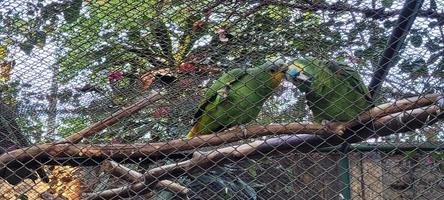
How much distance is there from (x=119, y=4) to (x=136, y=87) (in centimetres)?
34

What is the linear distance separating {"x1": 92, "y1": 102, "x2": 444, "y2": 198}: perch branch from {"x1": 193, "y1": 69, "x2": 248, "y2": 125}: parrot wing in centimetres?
16

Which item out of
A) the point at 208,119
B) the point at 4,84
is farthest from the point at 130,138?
the point at 4,84

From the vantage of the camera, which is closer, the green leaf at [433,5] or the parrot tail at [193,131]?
the green leaf at [433,5]

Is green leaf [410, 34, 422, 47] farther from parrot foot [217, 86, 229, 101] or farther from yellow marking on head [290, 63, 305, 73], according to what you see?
parrot foot [217, 86, 229, 101]

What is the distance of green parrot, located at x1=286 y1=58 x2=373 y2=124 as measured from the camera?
1.36 metres

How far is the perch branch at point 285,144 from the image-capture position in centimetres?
131

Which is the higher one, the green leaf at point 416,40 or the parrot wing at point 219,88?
the green leaf at point 416,40

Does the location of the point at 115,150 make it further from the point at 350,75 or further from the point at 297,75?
the point at 350,75

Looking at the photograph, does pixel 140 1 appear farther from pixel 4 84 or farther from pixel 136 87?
pixel 4 84

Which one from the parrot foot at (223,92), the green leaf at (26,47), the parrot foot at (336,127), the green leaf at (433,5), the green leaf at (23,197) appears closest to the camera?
the green leaf at (433,5)

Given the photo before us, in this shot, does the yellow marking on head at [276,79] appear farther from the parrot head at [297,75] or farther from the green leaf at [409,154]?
the green leaf at [409,154]

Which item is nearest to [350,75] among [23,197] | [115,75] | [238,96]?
[238,96]

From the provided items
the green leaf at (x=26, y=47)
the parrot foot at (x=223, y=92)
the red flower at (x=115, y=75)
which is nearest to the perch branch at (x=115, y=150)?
the parrot foot at (x=223, y=92)

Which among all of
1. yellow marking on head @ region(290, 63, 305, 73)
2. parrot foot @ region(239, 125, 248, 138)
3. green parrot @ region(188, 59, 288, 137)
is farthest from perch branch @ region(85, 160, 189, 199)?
yellow marking on head @ region(290, 63, 305, 73)
